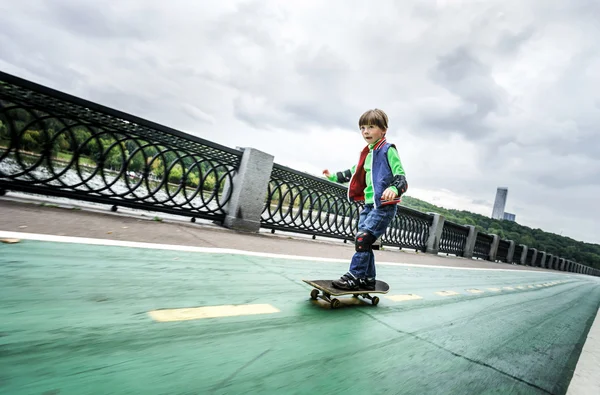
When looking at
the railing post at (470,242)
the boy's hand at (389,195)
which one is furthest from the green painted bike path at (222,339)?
the railing post at (470,242)

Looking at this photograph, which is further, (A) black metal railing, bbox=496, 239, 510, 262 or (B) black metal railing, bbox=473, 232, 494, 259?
(A) black metal railing, bbox=496, 239, 510, 262

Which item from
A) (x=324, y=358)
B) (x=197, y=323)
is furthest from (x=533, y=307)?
(x=197, y=323)

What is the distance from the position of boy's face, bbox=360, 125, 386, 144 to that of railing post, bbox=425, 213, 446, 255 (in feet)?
37.6

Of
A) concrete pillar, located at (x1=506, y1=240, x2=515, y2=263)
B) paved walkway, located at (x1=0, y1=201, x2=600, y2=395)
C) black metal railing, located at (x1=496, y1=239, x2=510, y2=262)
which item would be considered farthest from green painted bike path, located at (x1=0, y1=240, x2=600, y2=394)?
concrete pillar, located at (x1=506, y1=240, x2=515, y2=263)

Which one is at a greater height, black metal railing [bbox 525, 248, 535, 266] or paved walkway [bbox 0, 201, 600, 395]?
black metal railing [bbox 525, 248, 535, 266]

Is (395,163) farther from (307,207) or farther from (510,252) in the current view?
(510,252)

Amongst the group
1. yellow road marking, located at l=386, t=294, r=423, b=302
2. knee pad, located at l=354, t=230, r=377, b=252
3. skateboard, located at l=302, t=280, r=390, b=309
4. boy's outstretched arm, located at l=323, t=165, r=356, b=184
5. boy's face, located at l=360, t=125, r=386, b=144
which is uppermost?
boy's face, located at l=360, t=125, r=386, b=144

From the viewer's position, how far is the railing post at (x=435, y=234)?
12484mm

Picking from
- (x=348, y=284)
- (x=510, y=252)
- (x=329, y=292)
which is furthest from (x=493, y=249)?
(x=329, y=292)

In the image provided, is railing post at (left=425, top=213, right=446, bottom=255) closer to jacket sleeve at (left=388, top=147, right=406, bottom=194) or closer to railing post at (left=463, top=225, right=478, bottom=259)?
railing post at (left=463, top=225, right=478, bottom=259)

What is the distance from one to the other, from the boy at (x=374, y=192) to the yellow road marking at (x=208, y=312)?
2.53 ft

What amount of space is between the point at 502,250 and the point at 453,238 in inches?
434

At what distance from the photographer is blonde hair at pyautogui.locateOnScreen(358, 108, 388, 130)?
8.16 feet

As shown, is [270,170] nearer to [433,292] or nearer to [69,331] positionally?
[433,292]
